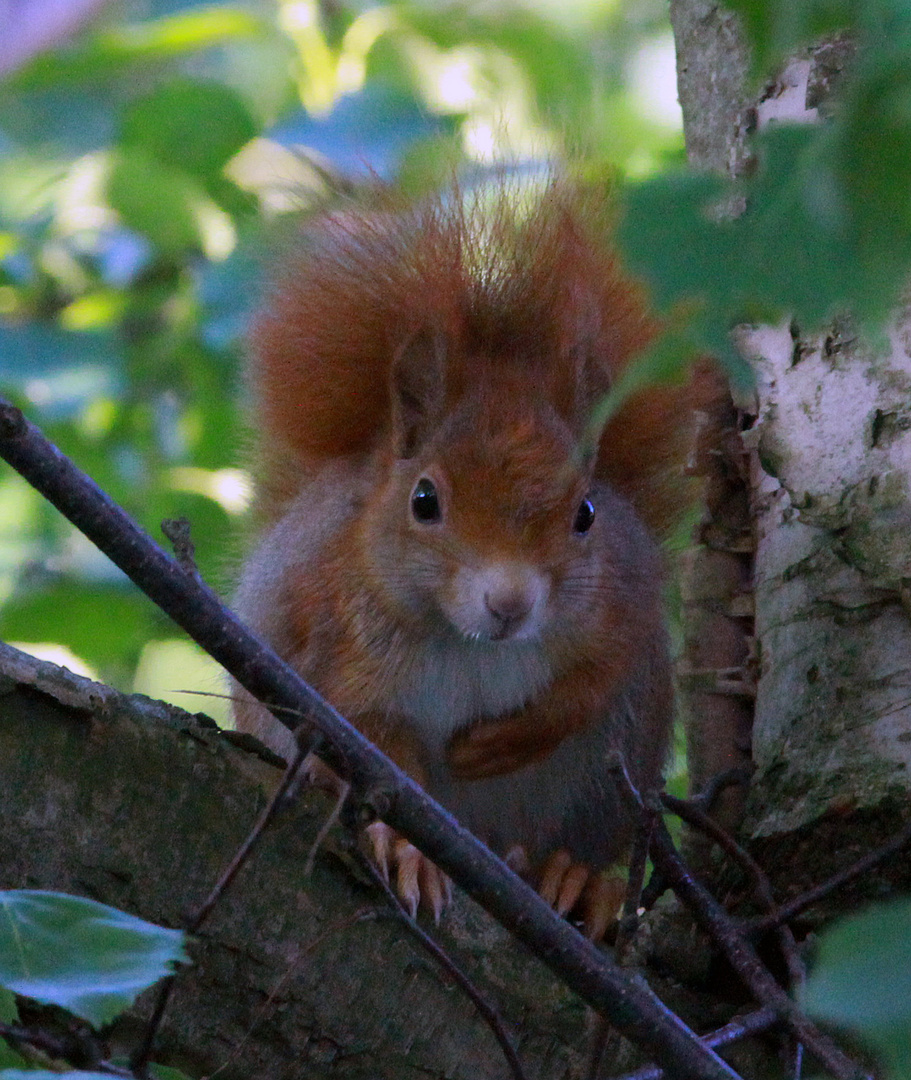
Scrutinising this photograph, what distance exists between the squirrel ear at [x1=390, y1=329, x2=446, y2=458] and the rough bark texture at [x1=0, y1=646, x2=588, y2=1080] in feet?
1.99

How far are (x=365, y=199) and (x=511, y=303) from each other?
0.23 m

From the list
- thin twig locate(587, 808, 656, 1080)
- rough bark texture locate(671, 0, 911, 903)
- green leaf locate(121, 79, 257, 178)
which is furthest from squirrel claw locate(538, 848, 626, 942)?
green leaf locate(121, 79, 257, 178)

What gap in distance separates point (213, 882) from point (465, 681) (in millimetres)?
608

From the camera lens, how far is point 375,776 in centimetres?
79

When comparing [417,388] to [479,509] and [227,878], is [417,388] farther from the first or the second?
[227,878]

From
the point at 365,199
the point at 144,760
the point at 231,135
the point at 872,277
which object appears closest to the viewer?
the point at 872,277

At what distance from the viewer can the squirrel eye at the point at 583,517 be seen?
1.55m

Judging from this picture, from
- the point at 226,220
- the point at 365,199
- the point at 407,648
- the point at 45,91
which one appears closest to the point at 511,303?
the point at 365,199

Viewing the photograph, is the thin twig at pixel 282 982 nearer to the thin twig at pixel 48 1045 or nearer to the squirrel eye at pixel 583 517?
the thin twig at pixel 48 1045

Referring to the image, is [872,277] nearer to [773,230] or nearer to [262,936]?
[773,230]

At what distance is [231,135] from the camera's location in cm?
231

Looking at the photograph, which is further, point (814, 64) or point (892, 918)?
point (814, 64)

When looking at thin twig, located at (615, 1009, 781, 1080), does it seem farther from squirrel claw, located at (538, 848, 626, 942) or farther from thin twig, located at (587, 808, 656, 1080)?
squirrel claw, located at (538, 848, 626, 942)

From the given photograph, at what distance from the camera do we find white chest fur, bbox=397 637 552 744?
1608mm
